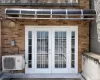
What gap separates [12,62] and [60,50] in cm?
267

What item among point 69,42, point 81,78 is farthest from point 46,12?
point 81,78

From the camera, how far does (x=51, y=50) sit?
969 cm

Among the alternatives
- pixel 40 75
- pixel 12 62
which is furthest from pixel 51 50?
pixel 12 62

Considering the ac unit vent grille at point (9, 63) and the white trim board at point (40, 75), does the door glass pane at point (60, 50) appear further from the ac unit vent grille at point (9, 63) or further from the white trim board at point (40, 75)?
the ac unit vent grille at point (9, 63)

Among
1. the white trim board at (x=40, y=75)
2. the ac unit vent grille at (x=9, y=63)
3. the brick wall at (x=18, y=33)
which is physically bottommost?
the white trim board at (x=40, y=75)

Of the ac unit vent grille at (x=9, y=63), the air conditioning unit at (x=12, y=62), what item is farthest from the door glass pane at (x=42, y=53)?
the ac unit vent grille at (x=9, y=63)

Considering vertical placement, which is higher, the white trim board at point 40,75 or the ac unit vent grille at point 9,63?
the ac unit vent grille at point 9,63

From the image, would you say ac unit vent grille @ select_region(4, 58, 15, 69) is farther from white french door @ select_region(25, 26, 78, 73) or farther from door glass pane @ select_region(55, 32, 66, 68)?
door glass pane @ select_region(55, 32, 66, 68)

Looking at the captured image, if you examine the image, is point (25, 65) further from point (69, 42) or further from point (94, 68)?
point (94, 68)

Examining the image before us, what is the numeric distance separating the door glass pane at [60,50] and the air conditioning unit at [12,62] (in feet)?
6.65

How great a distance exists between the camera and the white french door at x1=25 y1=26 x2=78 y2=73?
962cm

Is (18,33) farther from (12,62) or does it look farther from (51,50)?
(51,50)

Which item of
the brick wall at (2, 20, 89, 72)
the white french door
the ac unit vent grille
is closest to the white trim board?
the white french door

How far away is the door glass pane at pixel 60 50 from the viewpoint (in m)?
9.70
